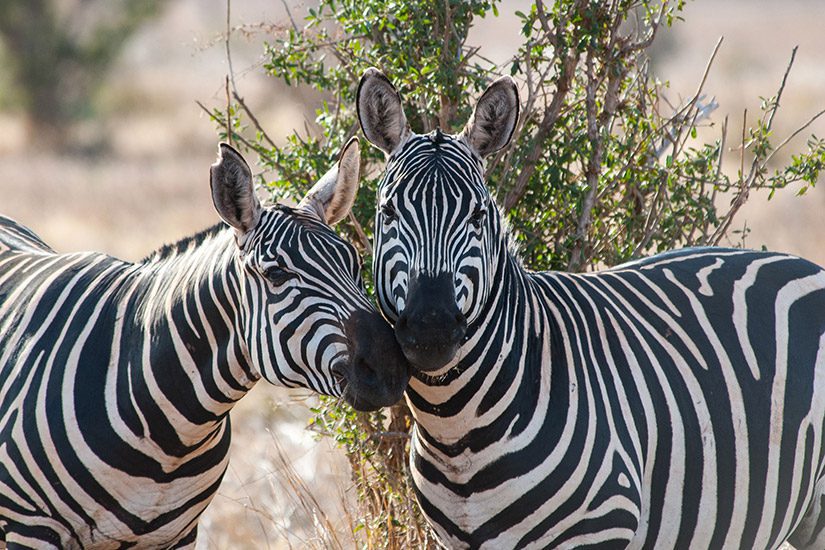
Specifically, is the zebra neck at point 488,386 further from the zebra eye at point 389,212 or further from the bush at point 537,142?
the bush at point 537,142

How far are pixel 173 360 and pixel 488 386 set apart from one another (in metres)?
1.28

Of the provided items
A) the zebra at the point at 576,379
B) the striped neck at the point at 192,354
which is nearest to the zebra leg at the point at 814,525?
the zebra at the point at 576,379

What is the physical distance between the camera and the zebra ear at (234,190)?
12.4 feet

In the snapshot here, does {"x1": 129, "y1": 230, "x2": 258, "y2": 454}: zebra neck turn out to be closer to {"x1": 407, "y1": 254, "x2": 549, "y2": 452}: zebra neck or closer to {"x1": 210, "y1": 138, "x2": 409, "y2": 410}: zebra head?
{"x1": 210, "y1": 138, "x2": 409, "y2": 410}: zebra head

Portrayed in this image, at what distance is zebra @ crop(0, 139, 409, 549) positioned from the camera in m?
3.74

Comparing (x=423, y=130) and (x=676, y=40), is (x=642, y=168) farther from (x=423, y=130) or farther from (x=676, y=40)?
(x=676, y=40)

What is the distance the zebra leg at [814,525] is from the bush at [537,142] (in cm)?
146

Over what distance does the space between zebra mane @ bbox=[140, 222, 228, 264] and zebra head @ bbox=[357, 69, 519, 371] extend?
2.77 ft

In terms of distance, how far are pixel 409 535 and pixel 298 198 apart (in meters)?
1.78

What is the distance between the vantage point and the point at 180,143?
2186 centimetres

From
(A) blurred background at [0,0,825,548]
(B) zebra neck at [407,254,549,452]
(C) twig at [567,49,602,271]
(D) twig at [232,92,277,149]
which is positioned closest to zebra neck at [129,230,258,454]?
(B) zebra neck at [407,254,549,452]

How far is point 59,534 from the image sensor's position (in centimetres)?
404

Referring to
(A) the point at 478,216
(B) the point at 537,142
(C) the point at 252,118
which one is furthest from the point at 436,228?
(C) the point at 252,118

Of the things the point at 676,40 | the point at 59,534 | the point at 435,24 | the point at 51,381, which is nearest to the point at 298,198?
the point at 435,24
